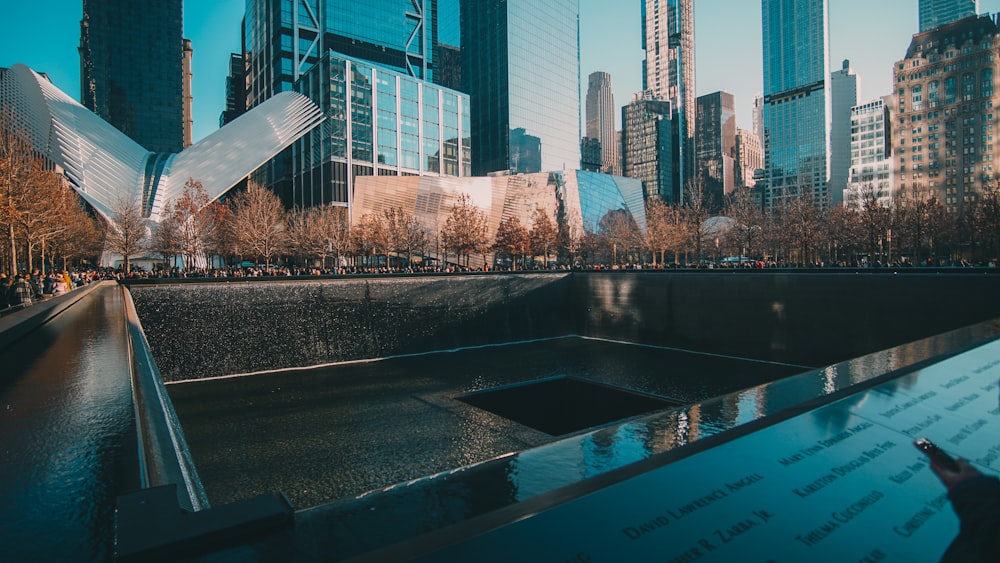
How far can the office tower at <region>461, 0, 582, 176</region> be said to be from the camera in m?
100

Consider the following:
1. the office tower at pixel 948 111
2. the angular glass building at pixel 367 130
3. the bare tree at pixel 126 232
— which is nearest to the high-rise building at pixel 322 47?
the angular glass building at pixel 367 130

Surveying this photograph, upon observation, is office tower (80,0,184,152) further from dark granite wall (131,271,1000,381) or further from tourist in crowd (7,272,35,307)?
dark granite wall (131,271,1000,381)

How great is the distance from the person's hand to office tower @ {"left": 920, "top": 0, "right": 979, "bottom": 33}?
228753 mm


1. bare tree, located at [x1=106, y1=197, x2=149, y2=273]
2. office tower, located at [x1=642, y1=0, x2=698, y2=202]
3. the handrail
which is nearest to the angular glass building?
bare tree, located at [x1=106, y1=197, x2=149, y2=273]

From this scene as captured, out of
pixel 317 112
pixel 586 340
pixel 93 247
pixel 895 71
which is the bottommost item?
pixel 586 340

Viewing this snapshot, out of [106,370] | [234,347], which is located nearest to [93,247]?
[234,347]

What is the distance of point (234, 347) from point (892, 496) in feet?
46.4

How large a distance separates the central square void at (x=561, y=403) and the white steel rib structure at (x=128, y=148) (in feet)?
156

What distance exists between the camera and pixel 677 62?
170 m

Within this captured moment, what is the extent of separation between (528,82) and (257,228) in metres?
74.5

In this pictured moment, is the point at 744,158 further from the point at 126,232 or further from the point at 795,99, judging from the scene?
the point at 126,232

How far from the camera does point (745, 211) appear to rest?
36500mm

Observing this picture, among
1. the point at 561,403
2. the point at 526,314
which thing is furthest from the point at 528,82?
the point at 561,403

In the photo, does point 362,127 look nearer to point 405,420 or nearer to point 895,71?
point 405,420
